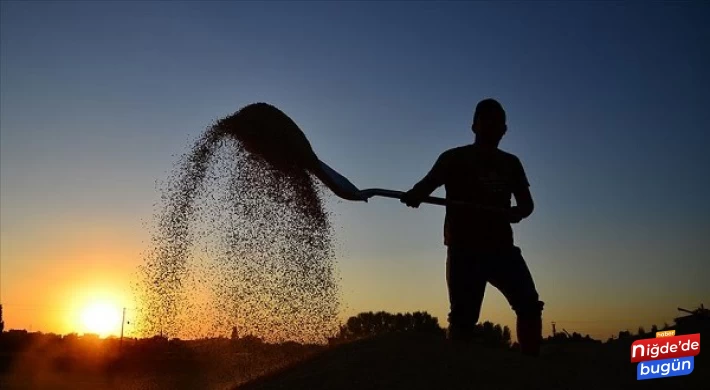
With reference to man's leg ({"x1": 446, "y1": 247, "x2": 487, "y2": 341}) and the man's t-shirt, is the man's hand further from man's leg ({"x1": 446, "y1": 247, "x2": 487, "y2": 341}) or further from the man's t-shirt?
man's leg ({"x1": 446, "y1": 247, "x2": 487, "y2": 341})

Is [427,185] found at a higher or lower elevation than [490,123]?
lower

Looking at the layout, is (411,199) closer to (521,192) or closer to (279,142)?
(521,192)

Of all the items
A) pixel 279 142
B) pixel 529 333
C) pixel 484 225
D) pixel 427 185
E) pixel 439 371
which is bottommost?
pixel 439 371

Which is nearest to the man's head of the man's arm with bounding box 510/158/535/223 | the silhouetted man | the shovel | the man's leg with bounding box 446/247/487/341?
the silhouetted man

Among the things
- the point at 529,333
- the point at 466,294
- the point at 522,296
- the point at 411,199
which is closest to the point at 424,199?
the point at 411,199

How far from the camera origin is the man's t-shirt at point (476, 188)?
4.70 meters

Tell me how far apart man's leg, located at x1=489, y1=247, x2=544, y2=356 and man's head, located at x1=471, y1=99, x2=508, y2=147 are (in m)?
0.90

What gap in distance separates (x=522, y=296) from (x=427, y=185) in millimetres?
1030

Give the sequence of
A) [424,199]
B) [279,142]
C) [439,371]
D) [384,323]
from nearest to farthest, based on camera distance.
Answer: [439,371] < [424,199] < [279,142] < [384,323]

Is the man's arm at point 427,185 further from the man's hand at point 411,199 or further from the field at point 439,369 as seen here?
the field at point 439,369

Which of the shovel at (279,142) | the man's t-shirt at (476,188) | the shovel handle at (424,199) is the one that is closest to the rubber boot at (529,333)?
the man's t-shirt at (476,188)

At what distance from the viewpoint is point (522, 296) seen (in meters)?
4.58

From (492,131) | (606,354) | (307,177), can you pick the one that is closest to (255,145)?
(307,177)

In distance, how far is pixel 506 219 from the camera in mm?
4789
